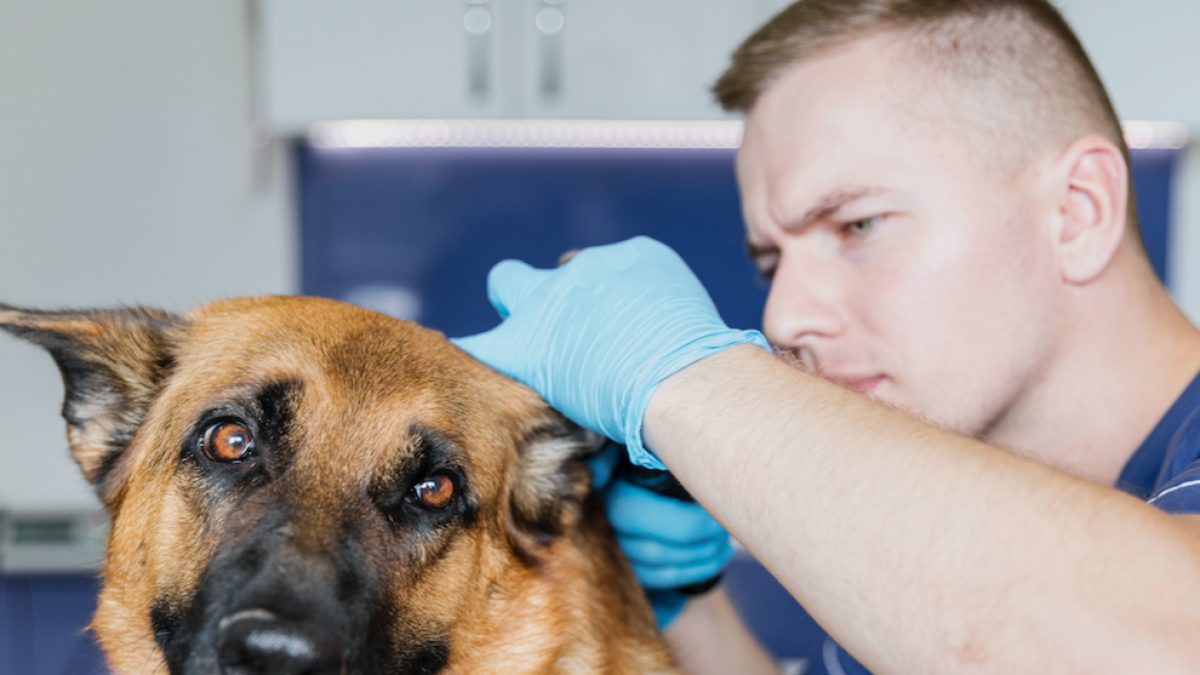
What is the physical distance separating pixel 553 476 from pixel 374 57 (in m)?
2.04

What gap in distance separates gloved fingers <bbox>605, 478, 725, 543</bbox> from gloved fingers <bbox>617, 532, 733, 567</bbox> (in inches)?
0.7

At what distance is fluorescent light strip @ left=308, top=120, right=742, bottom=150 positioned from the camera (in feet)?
9.84

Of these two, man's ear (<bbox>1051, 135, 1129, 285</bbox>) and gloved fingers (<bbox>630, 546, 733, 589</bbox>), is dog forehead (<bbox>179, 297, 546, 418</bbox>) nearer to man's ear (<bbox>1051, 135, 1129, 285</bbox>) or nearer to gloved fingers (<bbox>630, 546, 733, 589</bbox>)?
gloved fingers (<bbox>630, 546, 733, 589</bbox>)

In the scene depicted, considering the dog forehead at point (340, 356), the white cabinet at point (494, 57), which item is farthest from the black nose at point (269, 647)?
the white cabinet at point (494, 57)

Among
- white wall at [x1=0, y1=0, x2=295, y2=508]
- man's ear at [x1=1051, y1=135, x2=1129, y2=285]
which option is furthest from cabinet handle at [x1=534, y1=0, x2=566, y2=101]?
man's ear at [x1=1051, y1=135, x2=1129, y2=285]

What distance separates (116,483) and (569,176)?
234cm

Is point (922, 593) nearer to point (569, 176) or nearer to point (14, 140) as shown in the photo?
point (14, 140)

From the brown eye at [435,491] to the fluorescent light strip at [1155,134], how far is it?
294 cm

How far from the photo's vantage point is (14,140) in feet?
6.51

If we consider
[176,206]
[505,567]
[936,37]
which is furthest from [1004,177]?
[176,206]

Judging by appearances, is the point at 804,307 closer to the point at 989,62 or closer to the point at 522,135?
the point at 989,62

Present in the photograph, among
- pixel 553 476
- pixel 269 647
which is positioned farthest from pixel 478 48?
pixel 269 647

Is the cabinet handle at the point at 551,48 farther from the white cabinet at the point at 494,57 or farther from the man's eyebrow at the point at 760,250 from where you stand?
the man's eyebrow at the point at 760,250

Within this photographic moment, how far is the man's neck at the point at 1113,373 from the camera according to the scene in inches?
46.4
